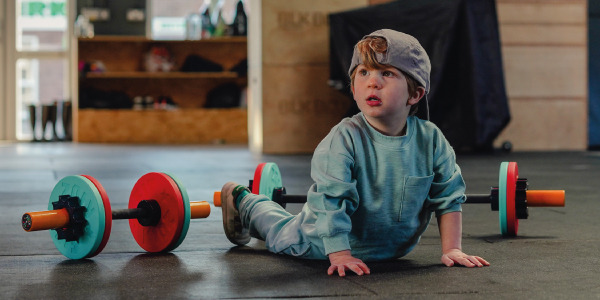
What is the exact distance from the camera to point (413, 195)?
75.0 inches

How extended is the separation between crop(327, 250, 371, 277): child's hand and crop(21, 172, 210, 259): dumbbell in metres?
0.46

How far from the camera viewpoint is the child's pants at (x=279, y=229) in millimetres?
1990

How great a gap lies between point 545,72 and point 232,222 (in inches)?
265

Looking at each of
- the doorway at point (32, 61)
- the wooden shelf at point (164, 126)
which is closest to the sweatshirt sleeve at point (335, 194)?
the wooden shelf at point (164, 126)

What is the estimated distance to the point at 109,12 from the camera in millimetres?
13023

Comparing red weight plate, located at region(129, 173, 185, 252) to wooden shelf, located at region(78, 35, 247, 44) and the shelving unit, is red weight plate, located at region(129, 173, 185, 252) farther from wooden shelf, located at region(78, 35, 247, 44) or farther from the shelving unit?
wooden shelf, located at region(78, 35, 247, 44)

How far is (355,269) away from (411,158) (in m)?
0.31

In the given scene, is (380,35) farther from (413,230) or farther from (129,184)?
(129,184)

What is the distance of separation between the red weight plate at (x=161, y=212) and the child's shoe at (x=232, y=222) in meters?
0.23

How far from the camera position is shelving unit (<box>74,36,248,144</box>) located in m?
12.4

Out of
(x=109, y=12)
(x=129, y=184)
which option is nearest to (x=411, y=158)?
(x=129, y=184)

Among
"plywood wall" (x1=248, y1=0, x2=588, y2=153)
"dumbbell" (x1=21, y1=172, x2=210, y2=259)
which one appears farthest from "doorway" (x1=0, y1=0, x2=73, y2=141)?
"dumbbell" (x1=21, y1=172, x2=210, y2=259)

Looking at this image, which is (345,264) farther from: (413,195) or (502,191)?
(502,191)

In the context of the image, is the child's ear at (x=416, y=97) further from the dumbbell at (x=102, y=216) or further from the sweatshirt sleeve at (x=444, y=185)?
the dumbbell at (x=102, y=216)
